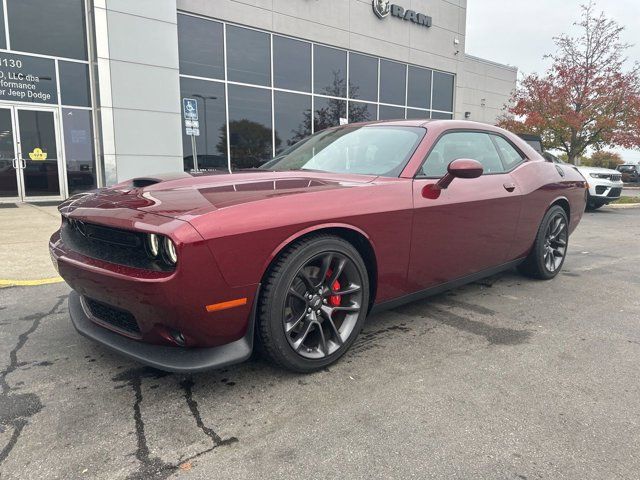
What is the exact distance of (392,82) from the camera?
16234mm

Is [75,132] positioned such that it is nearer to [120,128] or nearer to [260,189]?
[120,128]

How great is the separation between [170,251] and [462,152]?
2499mm

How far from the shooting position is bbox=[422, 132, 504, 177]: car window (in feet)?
10.9

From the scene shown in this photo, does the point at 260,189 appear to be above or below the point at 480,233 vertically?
above

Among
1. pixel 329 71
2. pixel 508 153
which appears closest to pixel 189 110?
pixel 508 153

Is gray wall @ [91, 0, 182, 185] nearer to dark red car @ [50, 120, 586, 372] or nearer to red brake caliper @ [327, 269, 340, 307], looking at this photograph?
dark red car @ [50, 120, 586, 372]

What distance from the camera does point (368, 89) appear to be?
15.5 metres

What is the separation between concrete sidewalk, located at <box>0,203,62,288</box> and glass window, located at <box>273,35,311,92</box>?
277 inches

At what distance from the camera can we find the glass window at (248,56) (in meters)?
12.3

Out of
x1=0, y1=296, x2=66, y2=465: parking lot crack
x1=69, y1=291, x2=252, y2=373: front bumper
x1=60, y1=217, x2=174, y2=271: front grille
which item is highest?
x1=60, y1=217, x2=174, y2=271: front grille

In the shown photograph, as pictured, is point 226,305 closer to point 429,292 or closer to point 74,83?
point 429,292

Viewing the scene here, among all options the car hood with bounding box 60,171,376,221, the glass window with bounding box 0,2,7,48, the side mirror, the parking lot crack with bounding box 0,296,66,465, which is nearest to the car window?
the side mirror

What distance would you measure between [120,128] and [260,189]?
354 inches

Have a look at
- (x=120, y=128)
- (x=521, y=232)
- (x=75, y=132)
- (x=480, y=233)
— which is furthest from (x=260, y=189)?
(x=75, y=132)
